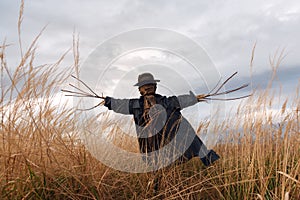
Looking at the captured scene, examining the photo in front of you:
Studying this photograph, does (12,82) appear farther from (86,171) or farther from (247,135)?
(247,135)

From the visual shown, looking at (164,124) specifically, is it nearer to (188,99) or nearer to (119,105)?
(188,99)

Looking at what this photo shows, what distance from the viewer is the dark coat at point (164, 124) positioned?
10.3ft

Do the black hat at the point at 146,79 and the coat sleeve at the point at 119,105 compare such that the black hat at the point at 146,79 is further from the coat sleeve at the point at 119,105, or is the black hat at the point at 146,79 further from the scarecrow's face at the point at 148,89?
the coat sleeve at the point at 119,105

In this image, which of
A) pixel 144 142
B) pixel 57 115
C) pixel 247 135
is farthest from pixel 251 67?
pixel 57 115

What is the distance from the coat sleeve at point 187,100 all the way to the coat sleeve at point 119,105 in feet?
1.73

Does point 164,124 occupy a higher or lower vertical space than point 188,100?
lower

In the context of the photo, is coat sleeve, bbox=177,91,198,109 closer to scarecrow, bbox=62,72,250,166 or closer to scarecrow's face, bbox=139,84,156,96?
scarecrow, bbox=62,72,250,166

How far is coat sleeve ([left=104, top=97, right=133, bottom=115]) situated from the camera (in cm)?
328

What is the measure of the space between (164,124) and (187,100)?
325 millimetres

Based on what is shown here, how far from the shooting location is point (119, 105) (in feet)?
10.9

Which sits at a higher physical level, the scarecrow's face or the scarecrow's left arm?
the scarecrow's face

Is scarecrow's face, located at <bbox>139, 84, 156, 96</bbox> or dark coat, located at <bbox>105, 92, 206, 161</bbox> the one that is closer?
dark coat, located at <bbox>105, 92, 206, 161</bbox>

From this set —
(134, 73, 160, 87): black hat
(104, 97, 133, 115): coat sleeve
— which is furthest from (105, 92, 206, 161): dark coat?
(134, 73, 160, 87): black hat

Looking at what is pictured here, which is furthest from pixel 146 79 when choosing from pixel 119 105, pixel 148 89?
pixel 119 105
